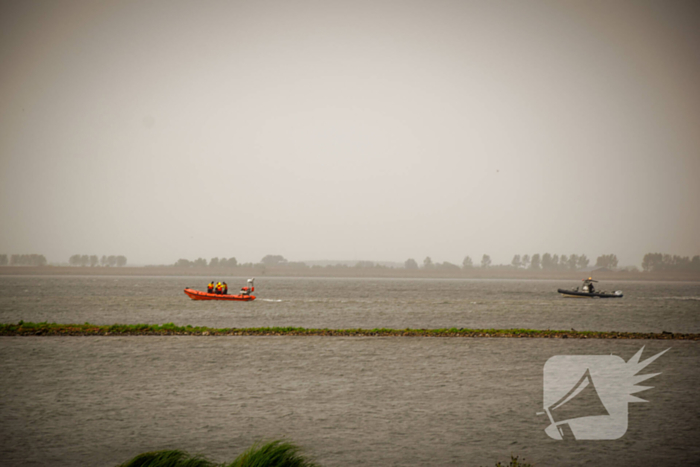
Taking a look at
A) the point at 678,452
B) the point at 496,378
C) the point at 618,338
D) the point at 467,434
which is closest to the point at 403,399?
the point at 467,434

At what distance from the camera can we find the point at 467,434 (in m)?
13.6

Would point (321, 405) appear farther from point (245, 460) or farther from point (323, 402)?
point (245, 460)

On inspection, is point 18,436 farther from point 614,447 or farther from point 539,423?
point 614,447

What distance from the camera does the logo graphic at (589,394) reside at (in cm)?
1416

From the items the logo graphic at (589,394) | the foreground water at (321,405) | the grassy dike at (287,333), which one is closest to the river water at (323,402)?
the foreground water at (321,405)

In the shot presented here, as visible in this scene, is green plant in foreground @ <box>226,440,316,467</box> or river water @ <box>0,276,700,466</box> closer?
green plant in foreground @ <box>226,440,316,467</box>

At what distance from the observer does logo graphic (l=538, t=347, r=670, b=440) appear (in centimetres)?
1416

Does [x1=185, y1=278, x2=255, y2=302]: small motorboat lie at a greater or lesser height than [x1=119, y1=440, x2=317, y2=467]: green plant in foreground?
lesser

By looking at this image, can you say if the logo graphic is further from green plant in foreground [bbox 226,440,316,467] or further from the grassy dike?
the grassy dike

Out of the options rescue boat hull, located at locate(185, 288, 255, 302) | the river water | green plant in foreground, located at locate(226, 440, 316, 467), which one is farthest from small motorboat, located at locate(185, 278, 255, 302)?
green plant in foreground, located at locate(226, 440, 316, 467)

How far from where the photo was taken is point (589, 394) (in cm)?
1830

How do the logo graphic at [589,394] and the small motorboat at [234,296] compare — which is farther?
the small motorboat at [234,296]

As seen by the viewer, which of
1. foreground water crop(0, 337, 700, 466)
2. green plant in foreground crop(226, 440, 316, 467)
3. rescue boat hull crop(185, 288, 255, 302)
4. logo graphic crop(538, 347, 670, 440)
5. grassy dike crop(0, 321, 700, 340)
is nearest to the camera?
green plant in foreground crop(226, 440, 316, 467)

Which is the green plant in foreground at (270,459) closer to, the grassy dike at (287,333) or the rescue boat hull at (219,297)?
the grassy dike at (287,333)
